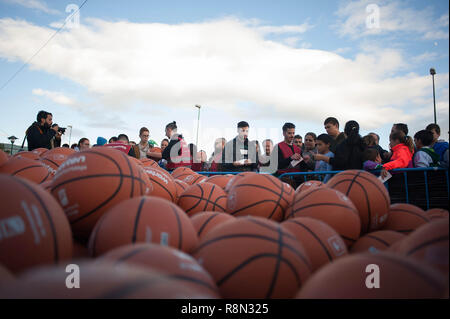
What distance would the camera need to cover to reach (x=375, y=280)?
129 cm

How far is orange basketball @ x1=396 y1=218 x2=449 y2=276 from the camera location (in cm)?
142

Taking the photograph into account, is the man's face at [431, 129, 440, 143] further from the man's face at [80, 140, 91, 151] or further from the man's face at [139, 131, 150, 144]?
the man's face at [80, 140, 91, 151]

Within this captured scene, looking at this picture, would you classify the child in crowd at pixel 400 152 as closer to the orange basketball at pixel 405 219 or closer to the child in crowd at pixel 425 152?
the child in crowd at pixel 425 152

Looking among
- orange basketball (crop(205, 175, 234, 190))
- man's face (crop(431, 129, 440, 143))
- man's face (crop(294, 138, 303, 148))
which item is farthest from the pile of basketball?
man's face (crop(294, 138, 303, 148))

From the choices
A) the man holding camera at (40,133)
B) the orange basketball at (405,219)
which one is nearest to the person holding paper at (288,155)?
the orange basketball at (405,219)

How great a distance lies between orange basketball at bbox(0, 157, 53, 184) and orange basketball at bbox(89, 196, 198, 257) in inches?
72.6

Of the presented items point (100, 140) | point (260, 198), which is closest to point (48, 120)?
point (100, 140)

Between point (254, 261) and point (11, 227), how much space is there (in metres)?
1.27

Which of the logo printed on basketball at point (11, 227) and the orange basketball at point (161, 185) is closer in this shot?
the logo printed on basketball at point (11, 227)

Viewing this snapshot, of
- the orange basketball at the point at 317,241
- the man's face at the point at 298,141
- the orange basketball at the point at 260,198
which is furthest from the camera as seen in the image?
the man's face at the point at 298,141

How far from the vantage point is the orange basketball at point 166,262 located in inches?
51.3

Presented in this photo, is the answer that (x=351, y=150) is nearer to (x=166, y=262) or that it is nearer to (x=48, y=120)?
(x=166, y=262)
